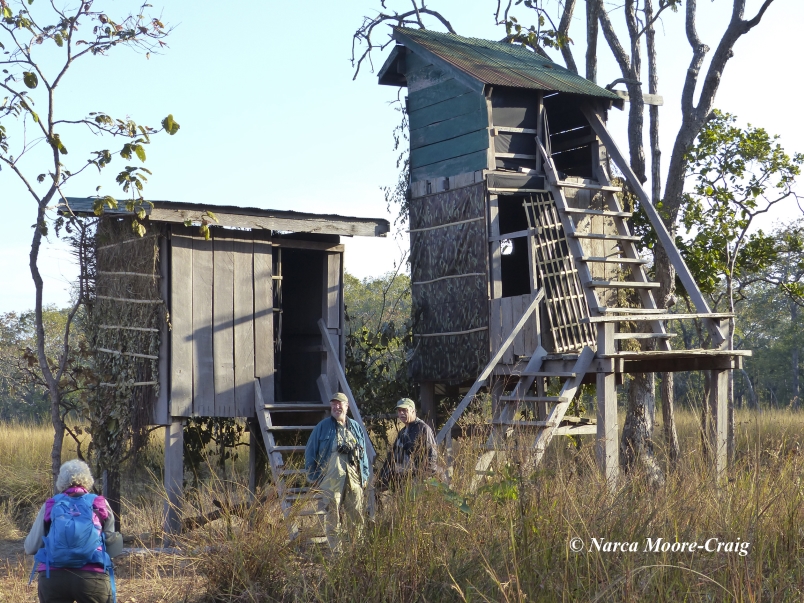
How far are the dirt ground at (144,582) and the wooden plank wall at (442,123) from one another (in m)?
7.24

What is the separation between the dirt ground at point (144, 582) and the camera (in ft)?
23.1

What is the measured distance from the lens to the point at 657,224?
13.3 metres

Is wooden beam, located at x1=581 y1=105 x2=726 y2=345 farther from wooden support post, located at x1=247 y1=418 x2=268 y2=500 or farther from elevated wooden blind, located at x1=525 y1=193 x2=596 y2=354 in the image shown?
wooden support post, located at x1=247 y1=418 x2=268 y2=500

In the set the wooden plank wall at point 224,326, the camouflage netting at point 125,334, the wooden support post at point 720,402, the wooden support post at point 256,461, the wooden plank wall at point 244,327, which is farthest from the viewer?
the wooden support post at point 256,461

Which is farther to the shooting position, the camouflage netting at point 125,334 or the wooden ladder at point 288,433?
the camouflage netting at point 125,334

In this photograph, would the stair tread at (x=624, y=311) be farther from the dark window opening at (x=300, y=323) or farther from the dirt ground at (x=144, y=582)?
the dirt ground at (x=144, y=582)

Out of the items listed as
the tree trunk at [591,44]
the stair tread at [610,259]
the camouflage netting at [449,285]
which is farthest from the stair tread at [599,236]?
the tree trunk at [591,44]

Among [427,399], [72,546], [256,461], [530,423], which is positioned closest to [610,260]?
[530,423]

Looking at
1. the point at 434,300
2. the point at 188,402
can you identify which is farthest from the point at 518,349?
the point at 188,402

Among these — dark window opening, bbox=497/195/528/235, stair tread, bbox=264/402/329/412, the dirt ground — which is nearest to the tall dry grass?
the dirt ground

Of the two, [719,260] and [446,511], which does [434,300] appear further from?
[446,511]

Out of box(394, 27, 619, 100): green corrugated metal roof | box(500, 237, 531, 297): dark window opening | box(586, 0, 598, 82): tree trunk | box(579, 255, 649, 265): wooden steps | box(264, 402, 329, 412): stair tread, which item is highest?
box(586, 0, 598, 82): tree trunk

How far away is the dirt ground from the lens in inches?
278

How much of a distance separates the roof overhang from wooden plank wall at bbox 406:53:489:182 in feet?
6.72
